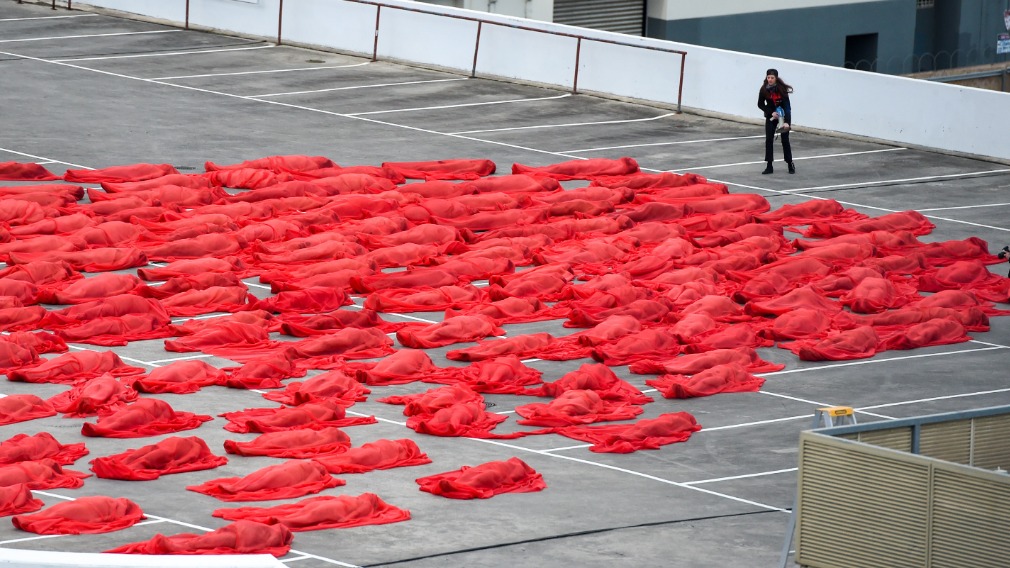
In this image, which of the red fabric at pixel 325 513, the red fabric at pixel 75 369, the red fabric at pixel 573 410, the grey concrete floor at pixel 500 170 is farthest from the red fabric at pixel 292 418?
the red fabric at pixel 325 513

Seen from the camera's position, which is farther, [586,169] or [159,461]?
[586,169]

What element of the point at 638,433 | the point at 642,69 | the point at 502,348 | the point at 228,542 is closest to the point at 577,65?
the point at 642,69

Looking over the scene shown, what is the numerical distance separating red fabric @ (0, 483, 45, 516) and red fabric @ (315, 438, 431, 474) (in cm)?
257

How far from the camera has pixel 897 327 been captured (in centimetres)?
2175

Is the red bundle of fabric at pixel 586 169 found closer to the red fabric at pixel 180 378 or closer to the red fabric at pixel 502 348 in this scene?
the red fabric at pixel 502 348

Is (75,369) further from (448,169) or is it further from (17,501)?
(448,169)

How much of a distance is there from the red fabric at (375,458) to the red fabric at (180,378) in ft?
8.74

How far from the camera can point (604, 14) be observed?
5138 cm

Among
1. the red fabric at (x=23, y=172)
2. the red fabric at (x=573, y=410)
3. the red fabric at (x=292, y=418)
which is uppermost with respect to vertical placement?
the red fabric at (x=23, y=172)

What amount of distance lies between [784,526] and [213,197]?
13.5 metres

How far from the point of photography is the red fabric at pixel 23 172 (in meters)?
27.2

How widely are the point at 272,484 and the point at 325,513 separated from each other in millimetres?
917

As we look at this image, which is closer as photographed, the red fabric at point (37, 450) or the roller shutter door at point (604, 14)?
the red fabric at point (37, 450)

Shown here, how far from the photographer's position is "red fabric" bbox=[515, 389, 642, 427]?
17734 millimetres
